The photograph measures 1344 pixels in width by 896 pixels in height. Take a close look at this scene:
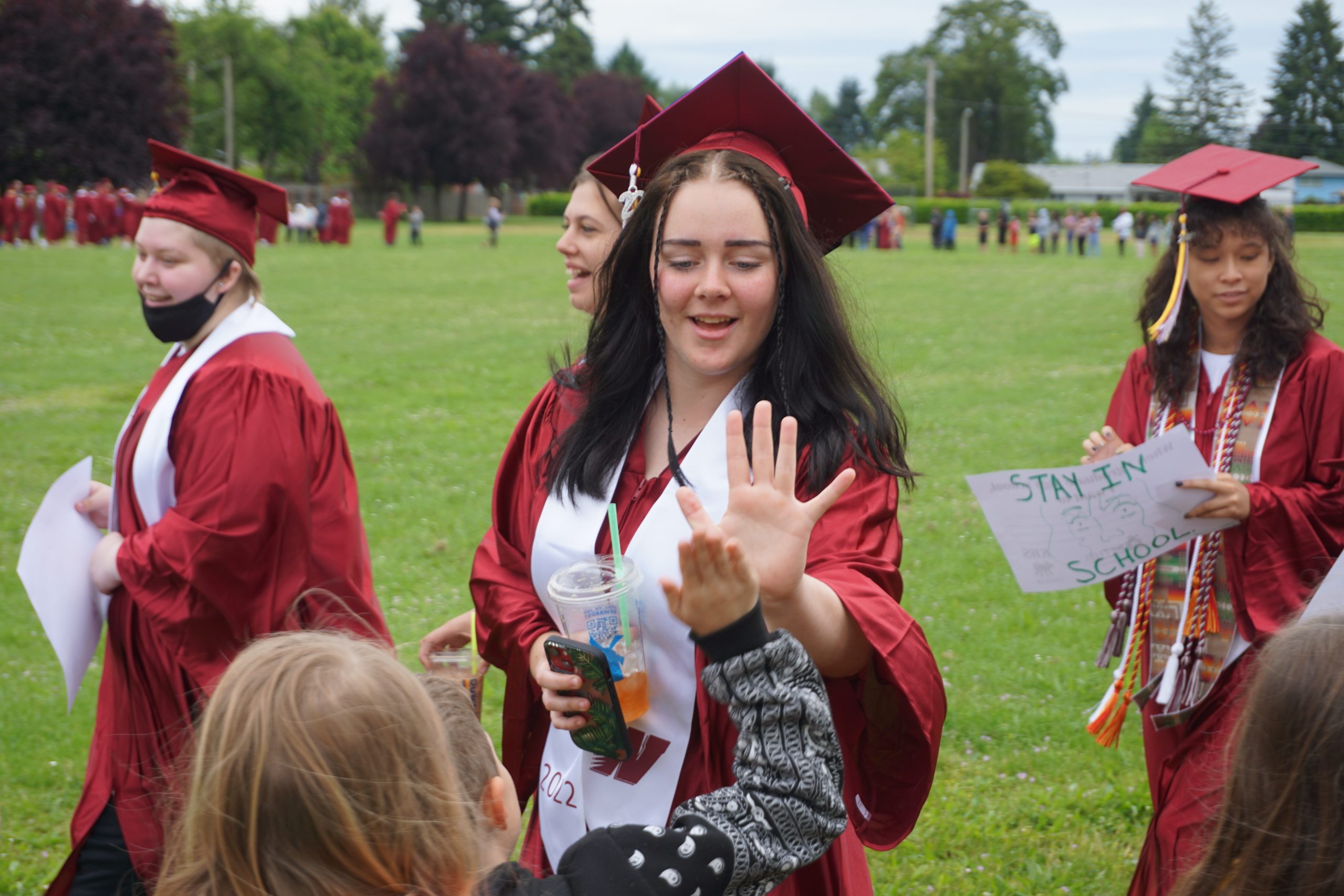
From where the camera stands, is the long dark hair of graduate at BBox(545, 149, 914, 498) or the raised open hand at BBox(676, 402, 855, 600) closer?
the raised open hand at BBox(676, 402, 855, 600)

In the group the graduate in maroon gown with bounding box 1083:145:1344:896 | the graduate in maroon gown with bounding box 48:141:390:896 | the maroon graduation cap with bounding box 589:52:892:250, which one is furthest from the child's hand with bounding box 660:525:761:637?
the graduate in maroon gown with bounding box 1083:145:1344:896

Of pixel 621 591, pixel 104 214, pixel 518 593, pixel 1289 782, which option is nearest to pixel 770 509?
pixel 621 591

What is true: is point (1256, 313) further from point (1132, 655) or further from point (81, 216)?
point (81, 216)

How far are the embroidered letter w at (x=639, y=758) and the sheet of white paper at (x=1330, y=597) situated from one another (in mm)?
1125

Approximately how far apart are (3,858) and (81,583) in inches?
57.9

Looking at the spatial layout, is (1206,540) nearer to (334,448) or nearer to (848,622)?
(848,622)

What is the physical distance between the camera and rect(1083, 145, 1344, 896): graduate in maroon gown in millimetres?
3219

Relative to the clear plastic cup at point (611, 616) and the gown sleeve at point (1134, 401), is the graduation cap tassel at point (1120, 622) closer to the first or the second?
the gown sleeve at point (1134, 401)

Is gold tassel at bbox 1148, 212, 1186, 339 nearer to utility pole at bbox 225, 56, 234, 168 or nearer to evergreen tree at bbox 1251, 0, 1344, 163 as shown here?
evergreen tree at bbox 1251, 0, 1344, 163

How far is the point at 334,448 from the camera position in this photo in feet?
11.7

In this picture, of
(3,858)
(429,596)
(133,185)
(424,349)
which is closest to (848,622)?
(3,858)

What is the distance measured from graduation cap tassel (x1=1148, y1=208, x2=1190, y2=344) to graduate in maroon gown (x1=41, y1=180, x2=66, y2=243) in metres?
35.6

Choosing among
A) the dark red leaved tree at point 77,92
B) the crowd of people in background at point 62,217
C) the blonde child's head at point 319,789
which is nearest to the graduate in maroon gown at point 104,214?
the crowd of people in background at point 62,217

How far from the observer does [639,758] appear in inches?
88.0
